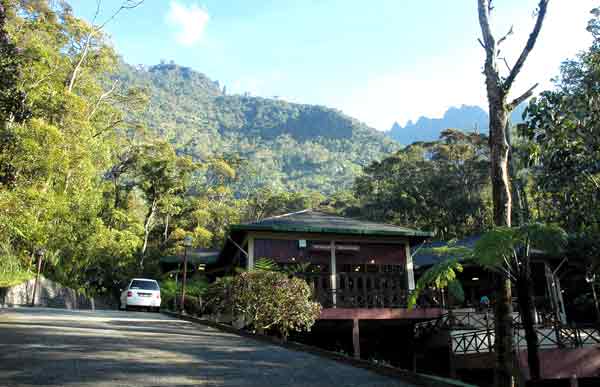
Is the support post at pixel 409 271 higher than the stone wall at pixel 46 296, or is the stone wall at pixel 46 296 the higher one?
the support post at pixel 409 271

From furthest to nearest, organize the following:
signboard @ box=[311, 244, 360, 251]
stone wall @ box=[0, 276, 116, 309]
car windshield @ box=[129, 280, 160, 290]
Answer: stone wall @ box=[0, 276, 116, 309]
car windshield @ box=[129, 280, 160, 290]
signboard @ box=[311, 244, 360, 251]

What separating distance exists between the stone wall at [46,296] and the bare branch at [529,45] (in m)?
23.8

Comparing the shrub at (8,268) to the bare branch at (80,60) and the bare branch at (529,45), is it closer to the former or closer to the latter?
the bare branch at (80,60)

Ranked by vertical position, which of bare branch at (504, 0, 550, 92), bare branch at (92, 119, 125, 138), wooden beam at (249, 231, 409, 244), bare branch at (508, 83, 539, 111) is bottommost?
wooden beam at (249, 231, 409, 244)

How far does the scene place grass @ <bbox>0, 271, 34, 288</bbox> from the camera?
2356 centimetres

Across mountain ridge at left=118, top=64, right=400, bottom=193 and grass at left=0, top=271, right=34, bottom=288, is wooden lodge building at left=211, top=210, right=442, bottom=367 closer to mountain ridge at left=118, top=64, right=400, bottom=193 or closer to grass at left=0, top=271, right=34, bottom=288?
grass at left=0, top=271, right=34, bottom=288

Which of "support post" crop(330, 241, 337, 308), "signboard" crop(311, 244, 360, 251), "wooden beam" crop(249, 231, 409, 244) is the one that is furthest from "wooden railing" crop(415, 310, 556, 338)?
"signboard" crop(311, 244, 360, 251)

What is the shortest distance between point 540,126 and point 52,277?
1241 inches

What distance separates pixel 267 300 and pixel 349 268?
10368mm

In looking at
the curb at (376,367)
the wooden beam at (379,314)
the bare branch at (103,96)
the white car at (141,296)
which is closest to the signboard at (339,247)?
the wooden beam at (379,314)

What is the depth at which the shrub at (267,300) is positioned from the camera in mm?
11953

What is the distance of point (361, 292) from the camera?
18578mm

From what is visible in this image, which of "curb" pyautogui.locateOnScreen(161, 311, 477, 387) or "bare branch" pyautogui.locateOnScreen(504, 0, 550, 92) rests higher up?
"bare branch" pyautogui.locateOnScreen(504, 0, 550, 92)

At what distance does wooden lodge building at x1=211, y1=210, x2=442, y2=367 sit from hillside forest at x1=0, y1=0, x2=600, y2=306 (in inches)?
215
